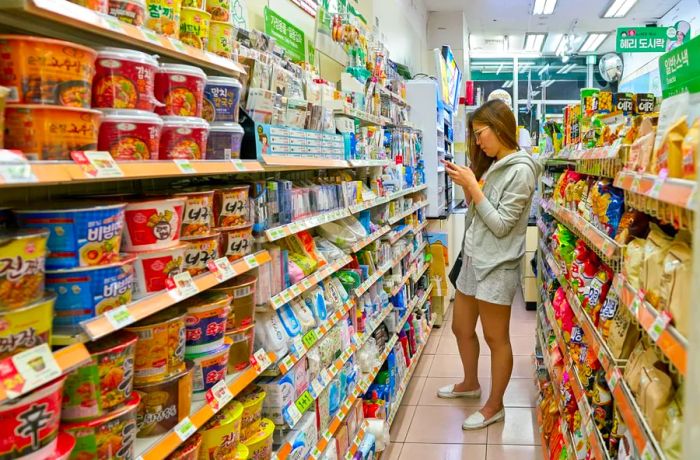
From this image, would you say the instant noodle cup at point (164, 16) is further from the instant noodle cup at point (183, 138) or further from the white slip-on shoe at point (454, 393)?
the white slip-on shoe at point (454, 393)

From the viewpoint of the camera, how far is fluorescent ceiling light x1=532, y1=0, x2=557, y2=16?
29.6ft

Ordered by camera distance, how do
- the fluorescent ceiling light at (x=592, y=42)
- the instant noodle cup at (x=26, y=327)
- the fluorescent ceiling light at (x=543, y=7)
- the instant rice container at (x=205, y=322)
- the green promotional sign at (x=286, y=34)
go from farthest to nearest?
the fluorescent ceiling light at (x=592, y=42)
the fluorescent ceiling light at (x=543, y=7)
the green promotional sign at (x=286, y=34)
the instant rice container at (x=205, y=322)
the instant noodle cup at (x=26, y=327)

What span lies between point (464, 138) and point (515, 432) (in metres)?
7.16

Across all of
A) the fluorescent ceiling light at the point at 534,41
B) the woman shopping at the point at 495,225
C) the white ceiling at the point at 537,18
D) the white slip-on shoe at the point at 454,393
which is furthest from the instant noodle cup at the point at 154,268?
the fluorescent ceiling light at the point at 534,41

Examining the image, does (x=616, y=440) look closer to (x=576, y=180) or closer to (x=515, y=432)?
(x=576, y=180)

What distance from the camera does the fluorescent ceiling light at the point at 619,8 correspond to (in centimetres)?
922

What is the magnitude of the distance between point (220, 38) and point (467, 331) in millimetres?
2817

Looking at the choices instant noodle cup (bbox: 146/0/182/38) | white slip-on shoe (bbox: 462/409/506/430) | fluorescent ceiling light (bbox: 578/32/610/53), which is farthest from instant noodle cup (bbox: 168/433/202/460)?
fluorescent ceiling light (bbox: 578/32/610/53)

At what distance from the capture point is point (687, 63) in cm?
154

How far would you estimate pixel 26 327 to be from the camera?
0.97 m

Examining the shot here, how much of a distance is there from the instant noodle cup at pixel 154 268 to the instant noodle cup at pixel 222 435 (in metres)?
0.52

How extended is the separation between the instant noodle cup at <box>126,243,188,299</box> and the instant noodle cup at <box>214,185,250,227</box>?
31 centimetres

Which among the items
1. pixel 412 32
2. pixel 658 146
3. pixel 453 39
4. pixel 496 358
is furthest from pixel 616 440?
pixel 453 39

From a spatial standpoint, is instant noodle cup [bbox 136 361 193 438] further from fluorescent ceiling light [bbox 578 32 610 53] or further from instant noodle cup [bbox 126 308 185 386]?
fluorescent ceiling light [bbox 578 32 610 53]
